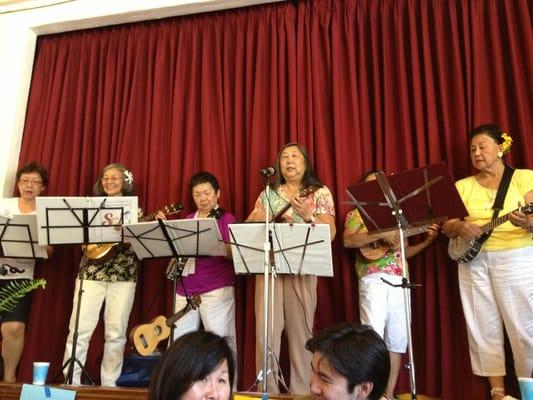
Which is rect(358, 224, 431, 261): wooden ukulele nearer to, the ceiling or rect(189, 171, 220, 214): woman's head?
rect(189, 171, 220, 214): woman's head

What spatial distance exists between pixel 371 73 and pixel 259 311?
2.20 metres

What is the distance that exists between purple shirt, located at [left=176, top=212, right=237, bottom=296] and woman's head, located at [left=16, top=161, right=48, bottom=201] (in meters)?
1.52

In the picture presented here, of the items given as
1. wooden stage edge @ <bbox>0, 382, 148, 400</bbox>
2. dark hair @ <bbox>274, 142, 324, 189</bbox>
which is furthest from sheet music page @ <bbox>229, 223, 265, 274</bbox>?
wooden stage edge @ <bbox>0, 382, 148, 400</bbox>

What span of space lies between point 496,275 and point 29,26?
4.83 metres

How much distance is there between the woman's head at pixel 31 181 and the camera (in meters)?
4.10

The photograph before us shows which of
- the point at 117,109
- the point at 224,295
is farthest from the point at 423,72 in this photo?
the point at 117,109

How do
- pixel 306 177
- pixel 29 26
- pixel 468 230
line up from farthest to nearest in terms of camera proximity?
pixel 29 26
pixel 306 177
pixel 468 230

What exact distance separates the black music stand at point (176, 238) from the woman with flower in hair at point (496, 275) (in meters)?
1.53

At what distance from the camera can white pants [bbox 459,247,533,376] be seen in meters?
3.00

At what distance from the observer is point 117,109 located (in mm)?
4719

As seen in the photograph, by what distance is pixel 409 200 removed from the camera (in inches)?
112

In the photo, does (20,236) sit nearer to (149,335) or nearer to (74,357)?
(74,357)

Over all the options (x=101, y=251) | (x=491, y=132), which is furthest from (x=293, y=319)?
(x=491, y=132)

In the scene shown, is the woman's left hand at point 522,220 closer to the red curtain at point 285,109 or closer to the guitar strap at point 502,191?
the guitar strap at point 502,191
